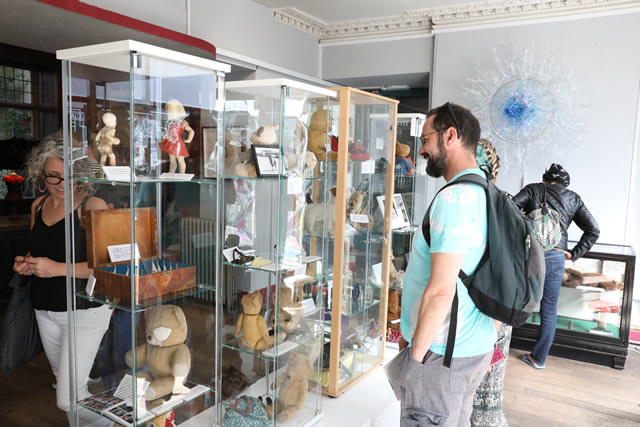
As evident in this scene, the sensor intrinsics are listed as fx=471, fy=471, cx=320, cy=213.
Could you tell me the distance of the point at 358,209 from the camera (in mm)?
2684

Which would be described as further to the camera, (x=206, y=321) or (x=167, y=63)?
(x=206, y=321)

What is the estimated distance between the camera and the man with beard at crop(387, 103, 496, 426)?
1359mm

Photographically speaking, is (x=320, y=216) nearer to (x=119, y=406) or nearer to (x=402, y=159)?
(x=402, y=159)

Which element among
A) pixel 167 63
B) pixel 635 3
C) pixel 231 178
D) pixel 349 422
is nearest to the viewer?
pixel 167 63

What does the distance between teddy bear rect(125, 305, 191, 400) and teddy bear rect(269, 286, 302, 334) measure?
44 centimetres

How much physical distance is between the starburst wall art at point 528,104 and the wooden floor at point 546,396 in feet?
5.99

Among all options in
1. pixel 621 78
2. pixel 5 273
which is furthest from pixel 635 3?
pixel 5 273

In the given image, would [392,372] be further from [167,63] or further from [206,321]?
[167,63]

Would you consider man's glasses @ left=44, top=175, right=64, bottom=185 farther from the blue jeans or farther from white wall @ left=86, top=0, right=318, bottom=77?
the blue jeans

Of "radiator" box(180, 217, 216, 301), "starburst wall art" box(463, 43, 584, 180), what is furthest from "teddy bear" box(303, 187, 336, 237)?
"starburst wall art" box(463, 43, 584, 180)

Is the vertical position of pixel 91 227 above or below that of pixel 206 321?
above

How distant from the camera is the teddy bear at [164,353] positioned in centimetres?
159

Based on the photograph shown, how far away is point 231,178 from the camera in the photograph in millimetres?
2000

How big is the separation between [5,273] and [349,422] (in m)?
3.63
